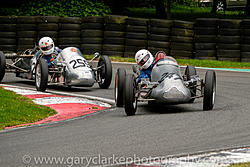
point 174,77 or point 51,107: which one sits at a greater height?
point 174,77

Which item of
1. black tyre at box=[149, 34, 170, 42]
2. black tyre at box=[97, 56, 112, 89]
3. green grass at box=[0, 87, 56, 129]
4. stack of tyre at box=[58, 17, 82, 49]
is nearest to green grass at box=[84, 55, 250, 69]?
black tyre at box=[149, 34, 170, 42]

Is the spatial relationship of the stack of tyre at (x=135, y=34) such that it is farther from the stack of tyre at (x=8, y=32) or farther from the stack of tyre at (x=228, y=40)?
the stack of tyre at (x=8, y=32)

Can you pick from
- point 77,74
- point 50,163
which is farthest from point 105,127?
point 77,74

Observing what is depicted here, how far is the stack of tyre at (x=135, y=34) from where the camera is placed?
22641mm

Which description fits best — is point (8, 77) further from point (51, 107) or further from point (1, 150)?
point (1, 150)

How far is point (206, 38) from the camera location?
2195 centimetres

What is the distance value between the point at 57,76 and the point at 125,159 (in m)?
7.73

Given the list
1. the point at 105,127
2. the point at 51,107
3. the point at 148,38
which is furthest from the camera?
the point at 148,38

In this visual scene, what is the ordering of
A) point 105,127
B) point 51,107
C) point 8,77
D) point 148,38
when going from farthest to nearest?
point 148,38 < point 8,77 < point 51,107 < point 105,127

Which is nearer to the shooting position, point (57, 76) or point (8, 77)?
point (57, 76)

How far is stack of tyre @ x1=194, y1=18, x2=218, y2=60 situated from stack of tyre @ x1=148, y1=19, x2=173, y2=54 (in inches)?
41.4

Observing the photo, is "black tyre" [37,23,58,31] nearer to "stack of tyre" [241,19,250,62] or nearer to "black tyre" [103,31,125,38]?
"black tyre" [103,31,125,38]

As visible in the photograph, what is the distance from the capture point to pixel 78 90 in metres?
14.5

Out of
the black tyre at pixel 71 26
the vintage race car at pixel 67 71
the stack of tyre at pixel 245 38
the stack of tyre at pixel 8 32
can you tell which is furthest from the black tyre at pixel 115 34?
the vintage race car at pixel 67 71
